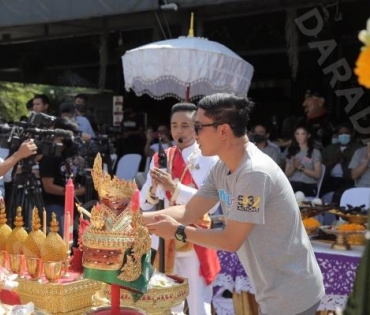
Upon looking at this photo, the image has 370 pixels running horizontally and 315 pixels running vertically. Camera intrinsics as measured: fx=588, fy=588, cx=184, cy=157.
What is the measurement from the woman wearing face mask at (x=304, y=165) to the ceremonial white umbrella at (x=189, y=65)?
0.75m

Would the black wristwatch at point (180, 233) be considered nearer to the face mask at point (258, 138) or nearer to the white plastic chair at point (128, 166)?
the face mask at point (258, 138)

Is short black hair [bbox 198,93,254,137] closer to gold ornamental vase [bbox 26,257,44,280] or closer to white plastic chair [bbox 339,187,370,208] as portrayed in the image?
gold ornamental vase [bbox 26,257,44,280]

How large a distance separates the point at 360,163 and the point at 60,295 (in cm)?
406

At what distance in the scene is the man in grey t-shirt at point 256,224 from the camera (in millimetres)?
1962

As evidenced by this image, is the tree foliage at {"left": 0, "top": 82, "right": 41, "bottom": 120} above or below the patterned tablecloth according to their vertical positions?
above

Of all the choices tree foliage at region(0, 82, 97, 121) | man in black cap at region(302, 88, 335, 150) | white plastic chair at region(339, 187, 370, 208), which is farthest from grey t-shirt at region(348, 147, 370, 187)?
tree foliage at region(0, 82, 97, 121)

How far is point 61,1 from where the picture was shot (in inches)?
251

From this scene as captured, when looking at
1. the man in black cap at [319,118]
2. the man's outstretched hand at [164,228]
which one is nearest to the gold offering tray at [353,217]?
Answer: the man's outstretched hand at [164,228]

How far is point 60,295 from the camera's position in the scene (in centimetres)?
183

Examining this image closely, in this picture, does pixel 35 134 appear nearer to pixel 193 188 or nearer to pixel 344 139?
pixel 193 188

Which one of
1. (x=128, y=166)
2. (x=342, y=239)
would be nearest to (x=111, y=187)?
(x=342, y=239)

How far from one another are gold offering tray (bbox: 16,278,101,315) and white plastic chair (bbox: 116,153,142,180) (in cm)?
541

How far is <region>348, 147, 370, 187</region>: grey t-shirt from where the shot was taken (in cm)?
526

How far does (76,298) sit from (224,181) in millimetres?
676
